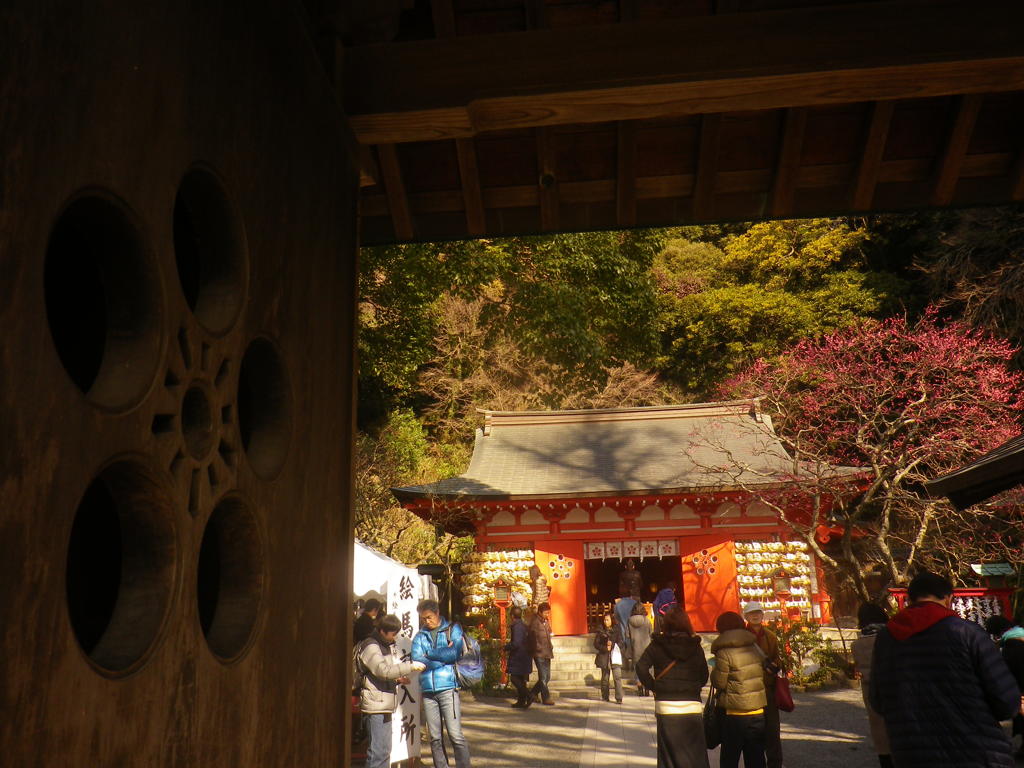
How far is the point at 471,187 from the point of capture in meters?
3.32

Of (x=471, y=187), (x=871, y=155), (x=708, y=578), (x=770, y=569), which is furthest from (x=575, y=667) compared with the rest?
(x=871, y=155)

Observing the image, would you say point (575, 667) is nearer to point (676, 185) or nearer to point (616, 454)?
point (616, 454)

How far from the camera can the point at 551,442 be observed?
19.1m

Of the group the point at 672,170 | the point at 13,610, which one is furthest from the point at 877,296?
the point at 13,610

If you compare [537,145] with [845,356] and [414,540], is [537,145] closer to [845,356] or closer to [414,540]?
[845,356]

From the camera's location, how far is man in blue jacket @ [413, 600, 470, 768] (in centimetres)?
613

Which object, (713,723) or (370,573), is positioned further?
(370,573)

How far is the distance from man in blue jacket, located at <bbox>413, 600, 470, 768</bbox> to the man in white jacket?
21.2 inches

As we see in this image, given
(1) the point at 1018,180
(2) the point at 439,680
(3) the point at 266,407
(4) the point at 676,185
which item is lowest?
(2) the point at 439,680

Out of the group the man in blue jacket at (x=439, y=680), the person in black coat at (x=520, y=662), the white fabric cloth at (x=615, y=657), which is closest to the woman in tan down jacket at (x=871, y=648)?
the man in blue jacket at (x=439, y=680)

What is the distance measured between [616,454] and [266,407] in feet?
54.3

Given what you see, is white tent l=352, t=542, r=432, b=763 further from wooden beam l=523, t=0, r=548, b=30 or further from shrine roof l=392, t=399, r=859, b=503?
shrine roof l=392, t=399, r=859, b=503

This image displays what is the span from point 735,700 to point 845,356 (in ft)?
33.0

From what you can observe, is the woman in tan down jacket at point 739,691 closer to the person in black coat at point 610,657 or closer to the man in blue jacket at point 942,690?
the man in blue jacket at point 942,690
